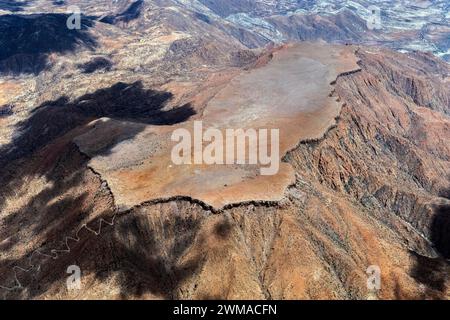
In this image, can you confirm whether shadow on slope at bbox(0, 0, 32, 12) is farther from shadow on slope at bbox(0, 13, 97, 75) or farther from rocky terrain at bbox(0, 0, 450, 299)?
rocky terrain at bbox(0, 0, 450, 299)

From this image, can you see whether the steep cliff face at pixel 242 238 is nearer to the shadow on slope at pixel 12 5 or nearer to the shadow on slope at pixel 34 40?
the shadow on slope at pixel 34 40

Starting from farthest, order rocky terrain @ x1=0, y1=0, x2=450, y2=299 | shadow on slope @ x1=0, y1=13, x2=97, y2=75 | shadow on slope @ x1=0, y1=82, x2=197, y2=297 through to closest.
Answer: shadow on slope @ x1=0, y1=13, x2=97, y2=75, shadow on slope @ x1=0, y1=82, x2=197, y2=297, rocky terrain @ x1=0, y1=0, x2=450, y2=299

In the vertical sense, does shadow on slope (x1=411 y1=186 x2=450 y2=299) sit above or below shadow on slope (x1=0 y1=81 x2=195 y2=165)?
above

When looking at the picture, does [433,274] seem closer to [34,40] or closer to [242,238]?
[242,238]

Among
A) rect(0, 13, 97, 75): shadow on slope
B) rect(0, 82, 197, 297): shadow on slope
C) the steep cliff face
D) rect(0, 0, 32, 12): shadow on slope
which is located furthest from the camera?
rect(0, 0, 32, 12): shadow on slope

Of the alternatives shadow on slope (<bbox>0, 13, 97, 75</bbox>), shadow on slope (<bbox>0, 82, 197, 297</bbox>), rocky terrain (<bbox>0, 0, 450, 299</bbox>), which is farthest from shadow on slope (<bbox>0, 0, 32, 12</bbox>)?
shadow on slope (<bbox>0, 82, 197, 297</bbox>)
